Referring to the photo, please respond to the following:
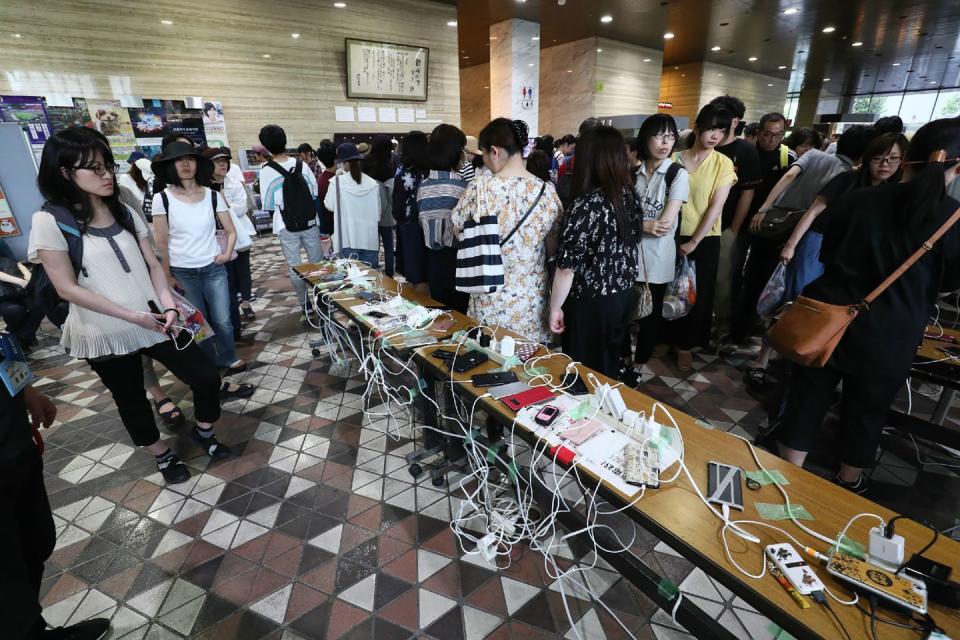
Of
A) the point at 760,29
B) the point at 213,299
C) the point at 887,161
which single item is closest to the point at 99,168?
the point at 213,299

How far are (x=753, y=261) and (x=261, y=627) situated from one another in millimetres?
3802

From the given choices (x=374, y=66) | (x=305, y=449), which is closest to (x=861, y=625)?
→ (x=305, y=449)

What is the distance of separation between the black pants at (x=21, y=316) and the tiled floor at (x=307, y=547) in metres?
0.78

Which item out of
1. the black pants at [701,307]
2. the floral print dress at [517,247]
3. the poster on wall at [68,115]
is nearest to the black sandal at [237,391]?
the floral print dress at [517,247]

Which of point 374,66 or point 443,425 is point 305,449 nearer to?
point 443,425

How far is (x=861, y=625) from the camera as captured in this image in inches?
30.7

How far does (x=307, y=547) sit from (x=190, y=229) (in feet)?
6.38

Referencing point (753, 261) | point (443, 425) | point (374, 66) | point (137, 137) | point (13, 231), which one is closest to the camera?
point (443, 425)

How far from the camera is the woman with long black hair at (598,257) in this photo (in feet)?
6.00

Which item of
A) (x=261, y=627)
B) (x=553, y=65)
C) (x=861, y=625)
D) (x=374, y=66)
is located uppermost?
(x=553, y=65)

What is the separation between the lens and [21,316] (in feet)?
7.27

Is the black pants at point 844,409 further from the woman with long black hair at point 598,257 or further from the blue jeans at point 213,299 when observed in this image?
the blue jeans at point 213,299

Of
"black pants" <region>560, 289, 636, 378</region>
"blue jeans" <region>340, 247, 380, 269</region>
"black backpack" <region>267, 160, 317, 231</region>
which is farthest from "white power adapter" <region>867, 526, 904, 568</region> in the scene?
"black backpack" <region>267, 160, 317, 231</region>

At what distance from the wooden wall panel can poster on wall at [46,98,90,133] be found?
13 centimetres
